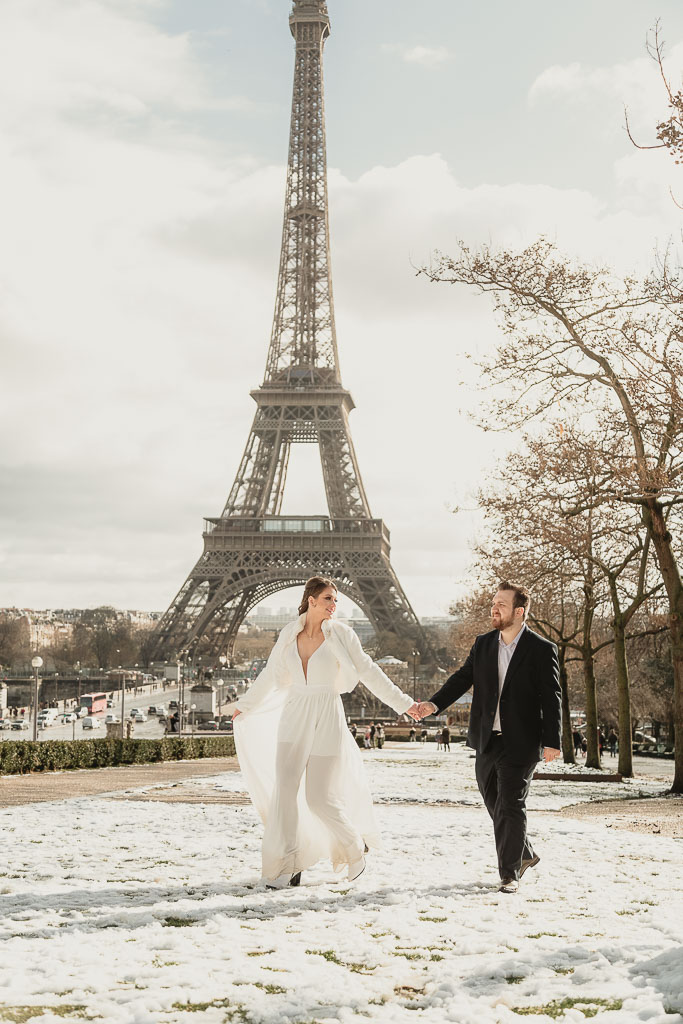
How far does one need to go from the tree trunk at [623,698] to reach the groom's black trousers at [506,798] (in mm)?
15725

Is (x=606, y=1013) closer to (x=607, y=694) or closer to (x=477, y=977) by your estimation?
(x=477, y=977)

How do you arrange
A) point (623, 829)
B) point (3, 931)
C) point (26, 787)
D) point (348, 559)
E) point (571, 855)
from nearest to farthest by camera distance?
1. point (3, 931)
2. point (571, 855)
3. point (623, 829)
4. point (26, 787)
5. point (348, 559)

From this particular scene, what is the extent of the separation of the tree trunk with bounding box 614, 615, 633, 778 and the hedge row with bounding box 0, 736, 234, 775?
11.0 m

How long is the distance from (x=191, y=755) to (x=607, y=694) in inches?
1307

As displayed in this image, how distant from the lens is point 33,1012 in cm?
404

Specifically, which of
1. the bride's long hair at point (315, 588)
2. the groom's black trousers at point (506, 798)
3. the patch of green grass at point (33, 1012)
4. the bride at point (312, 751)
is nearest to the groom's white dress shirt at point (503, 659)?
the groom's black trousers at point (506, 798)

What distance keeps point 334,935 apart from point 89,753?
19.0 meters

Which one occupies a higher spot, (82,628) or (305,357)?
(305,357)

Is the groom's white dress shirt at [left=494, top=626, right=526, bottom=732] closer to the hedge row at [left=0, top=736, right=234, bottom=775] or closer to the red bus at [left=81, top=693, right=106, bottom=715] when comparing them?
the hedge row at [left=0, top=736, right=234, bottom=775]

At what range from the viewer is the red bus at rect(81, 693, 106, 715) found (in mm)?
83562

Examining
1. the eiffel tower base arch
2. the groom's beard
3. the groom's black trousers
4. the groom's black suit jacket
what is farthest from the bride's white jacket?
the eiffel tower base arch

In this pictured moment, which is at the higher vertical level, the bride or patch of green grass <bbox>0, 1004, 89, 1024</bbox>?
the bride

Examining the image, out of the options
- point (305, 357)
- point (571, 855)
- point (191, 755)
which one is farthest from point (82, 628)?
point (571, 855)

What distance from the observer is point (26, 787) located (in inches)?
655
